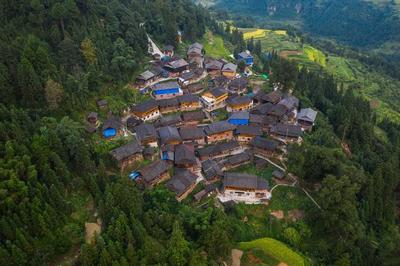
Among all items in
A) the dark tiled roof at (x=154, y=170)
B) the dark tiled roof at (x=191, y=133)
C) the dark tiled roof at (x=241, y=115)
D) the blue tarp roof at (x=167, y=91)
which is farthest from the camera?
the blue tarp roof at (x=167, y=91)

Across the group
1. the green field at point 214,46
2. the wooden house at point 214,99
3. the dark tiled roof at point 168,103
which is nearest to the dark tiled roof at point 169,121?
the dark tiled roof at point 168,103

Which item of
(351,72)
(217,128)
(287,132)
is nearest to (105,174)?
(217,128)

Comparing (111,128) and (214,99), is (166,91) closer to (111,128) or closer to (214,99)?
(214,99)

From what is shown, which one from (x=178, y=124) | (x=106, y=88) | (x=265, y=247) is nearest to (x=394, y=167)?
(x=265, y=247)

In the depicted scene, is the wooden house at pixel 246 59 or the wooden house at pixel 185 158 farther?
the wooden house at pixel 246 59

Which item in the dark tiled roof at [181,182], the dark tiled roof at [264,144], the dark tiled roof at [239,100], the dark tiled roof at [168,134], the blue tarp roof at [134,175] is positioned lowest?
the dark tiled roof at [181,182]

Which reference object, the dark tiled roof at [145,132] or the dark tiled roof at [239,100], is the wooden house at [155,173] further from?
the dark tiled roof at [239,100]
